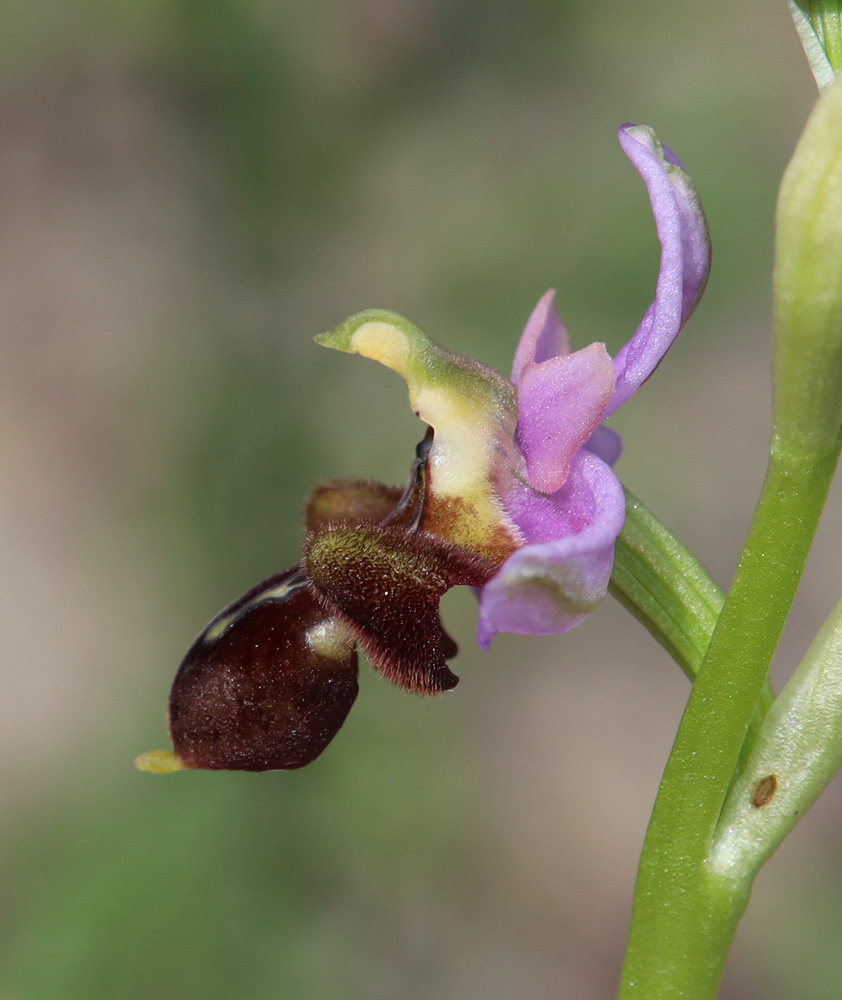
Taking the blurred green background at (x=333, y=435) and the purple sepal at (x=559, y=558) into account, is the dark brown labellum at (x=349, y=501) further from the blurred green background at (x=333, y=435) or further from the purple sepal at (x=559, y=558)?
the blurred green background at (x=333, y=435)

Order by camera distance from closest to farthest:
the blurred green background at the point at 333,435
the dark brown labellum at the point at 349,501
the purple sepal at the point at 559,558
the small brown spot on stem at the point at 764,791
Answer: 1. the purple sepal at the point at 559,558
2. the small brown spot on stem at the point at 764,791
3. the dark brown labellum at the point at 349,501
4. the blurred green background at the point at 333,435

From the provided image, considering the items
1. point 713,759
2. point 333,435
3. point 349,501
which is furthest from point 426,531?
point 333,435

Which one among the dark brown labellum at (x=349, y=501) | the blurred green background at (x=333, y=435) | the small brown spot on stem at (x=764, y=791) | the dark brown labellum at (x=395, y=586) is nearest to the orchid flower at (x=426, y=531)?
the dark brown labellum at (x=395, y=586)

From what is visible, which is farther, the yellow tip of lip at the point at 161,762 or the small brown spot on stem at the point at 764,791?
the yellow tip of lip at the point at 161,762

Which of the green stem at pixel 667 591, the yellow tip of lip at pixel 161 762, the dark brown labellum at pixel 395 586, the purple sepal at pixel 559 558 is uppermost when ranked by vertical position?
the purple sepal at pixel 559 558

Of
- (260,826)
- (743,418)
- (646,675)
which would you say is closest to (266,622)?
(260,826)

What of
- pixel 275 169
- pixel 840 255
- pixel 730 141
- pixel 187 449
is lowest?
pixel 187 449

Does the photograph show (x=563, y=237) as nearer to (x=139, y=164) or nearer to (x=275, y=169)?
(x=275, y=169)
